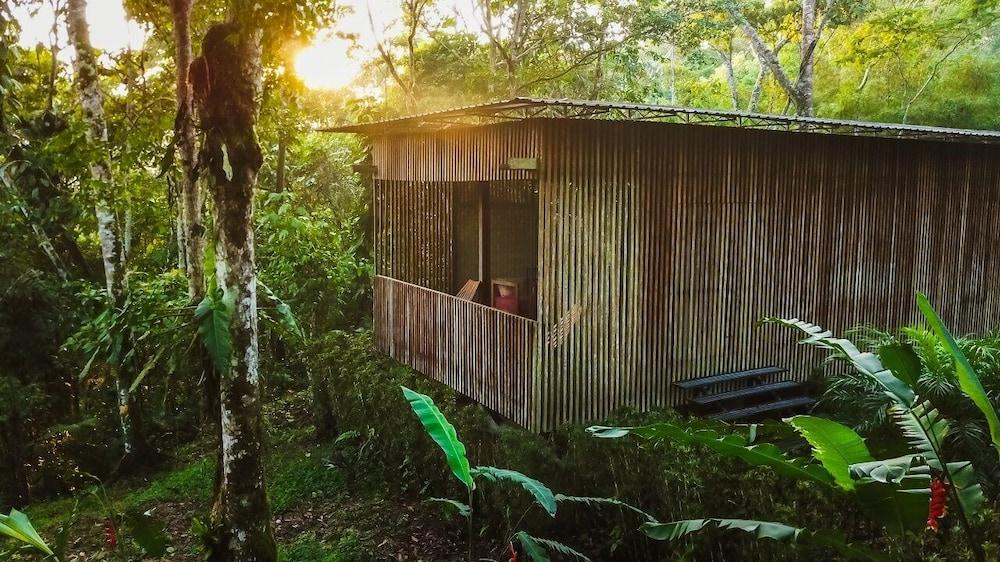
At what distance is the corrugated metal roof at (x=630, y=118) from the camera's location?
282 inches

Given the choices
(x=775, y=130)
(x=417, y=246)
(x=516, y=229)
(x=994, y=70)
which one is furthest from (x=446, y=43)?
(x=994, y=70)

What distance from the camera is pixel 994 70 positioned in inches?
668

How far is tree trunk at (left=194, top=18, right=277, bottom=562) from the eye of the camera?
6352mm

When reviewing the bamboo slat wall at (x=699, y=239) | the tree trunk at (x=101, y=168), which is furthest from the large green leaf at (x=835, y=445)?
the tree trunk at (x=101, y=168)

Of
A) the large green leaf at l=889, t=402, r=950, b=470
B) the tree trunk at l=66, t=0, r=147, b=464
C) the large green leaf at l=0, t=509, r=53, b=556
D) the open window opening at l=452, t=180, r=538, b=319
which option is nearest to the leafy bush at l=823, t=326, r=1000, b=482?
the large green leaf at l=889, t=402, r=950, b=470

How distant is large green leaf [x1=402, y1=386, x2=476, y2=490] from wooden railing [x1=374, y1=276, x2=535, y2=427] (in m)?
2.76

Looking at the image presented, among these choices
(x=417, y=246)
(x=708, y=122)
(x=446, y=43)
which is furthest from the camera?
(x=446, y=43)

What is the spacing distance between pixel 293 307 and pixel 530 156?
9.92 metres

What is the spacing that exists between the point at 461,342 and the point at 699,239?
133 inches

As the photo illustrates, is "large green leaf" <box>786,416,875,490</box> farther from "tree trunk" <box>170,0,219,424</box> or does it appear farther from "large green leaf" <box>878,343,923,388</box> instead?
"tree trunk" <box>170,0,219,424</box>

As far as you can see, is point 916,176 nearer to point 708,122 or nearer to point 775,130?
point 775,130

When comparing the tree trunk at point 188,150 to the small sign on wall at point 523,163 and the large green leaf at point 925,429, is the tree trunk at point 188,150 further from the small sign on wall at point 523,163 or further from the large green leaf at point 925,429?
the large green leaf at point 925,429

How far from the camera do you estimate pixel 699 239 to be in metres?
9.04

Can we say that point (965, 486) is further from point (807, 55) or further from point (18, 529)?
point (807, 55)
